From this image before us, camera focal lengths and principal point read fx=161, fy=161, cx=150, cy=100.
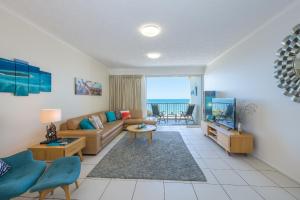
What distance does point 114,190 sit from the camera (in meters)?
2.26

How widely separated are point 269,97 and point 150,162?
2.52 meters

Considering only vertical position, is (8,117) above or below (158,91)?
below

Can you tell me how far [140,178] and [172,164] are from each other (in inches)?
30.8

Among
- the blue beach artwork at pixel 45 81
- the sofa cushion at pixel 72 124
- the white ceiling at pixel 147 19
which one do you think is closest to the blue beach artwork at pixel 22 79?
the blue beach artwork at pixel 45 81

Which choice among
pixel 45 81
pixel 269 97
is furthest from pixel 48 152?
pixel 269 97

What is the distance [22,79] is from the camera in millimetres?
2682

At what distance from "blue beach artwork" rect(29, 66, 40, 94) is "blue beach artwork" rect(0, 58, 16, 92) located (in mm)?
315

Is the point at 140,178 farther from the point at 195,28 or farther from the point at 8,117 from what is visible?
the point at 195,28

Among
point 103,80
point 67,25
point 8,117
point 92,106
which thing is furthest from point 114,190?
→ point 103,80

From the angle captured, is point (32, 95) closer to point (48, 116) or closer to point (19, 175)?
point (48, 116)

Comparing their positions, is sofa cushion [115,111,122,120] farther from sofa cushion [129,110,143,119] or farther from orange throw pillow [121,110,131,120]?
sofa cushion [129,110,143,119]

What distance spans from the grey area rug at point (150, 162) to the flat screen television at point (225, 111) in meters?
1.18

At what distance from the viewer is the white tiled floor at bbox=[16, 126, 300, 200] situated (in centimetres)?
211

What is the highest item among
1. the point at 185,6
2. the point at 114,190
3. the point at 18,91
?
the point at 185,6
